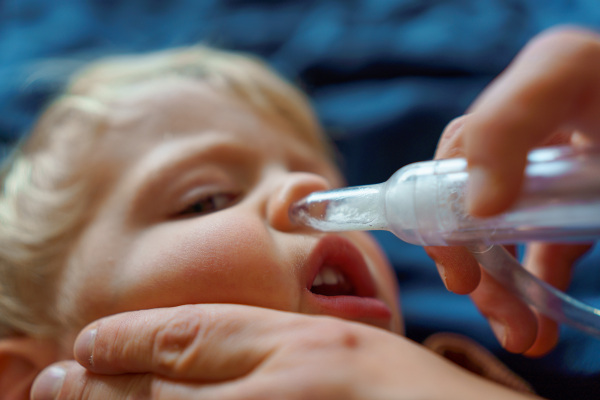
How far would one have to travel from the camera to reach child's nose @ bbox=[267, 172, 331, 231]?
61cm

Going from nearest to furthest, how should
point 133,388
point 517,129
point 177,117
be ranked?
point 517,129
point 133,388
point 177,117

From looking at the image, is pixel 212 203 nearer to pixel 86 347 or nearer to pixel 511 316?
pixel 86 347

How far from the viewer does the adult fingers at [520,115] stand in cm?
40

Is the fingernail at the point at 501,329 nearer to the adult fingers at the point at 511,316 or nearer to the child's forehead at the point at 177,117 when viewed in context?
the adult fingers at the point at 511,316

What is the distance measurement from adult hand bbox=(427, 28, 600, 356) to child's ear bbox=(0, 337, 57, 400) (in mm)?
586

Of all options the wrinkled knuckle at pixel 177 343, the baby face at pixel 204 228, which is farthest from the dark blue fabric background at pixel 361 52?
the wrinkled knuckle at pixel 177 343

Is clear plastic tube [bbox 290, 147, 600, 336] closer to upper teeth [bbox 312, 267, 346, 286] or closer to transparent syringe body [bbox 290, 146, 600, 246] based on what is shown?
transparent syringe body [bbox 290, 146, 600, 246]

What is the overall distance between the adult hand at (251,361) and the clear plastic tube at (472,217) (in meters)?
0.12

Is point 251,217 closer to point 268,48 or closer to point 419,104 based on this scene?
point 419,104

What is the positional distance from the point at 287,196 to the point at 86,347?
30 cm

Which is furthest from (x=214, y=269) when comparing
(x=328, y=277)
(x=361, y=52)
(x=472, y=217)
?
(x=361, y=52)

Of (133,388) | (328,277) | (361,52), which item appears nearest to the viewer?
(133,388)

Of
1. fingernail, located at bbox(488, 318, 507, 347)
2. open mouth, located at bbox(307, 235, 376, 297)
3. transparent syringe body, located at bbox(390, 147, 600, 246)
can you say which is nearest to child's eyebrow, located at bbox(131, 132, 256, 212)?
open mouth, located at bbox(307, 235, 376, 297)

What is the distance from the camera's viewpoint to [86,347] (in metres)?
0.56
